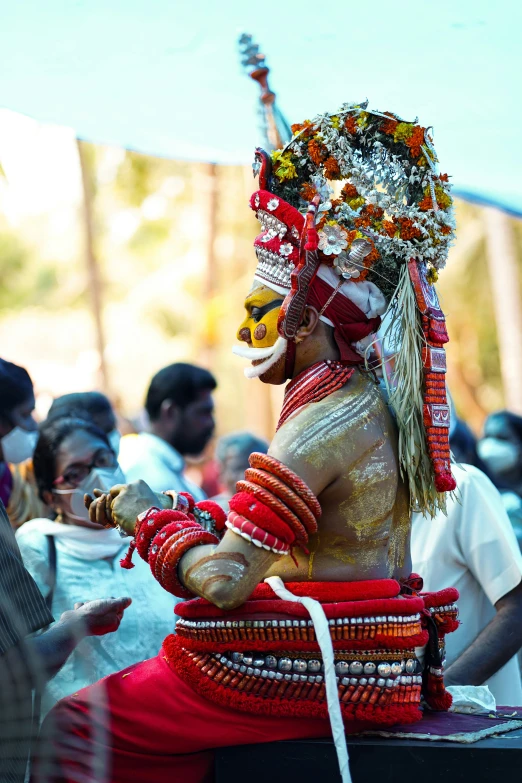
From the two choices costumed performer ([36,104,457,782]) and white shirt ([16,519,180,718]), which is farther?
white shirt ([16,519,180,718])

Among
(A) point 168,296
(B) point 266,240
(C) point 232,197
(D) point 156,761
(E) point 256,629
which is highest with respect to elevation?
(C) point 232,197

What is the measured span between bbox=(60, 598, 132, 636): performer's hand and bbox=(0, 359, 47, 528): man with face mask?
6.15ft

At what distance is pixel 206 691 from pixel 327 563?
1.66 feet

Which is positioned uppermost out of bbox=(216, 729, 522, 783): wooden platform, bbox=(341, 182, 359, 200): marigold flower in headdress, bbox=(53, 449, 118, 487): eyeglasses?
bbox=(341, 182, 359, 200): marigold flower in headdress

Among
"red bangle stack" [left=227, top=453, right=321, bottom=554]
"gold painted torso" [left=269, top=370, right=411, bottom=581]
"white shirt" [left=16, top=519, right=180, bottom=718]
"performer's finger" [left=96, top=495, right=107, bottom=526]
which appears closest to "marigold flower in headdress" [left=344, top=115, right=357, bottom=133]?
"gold painted torso" [left=269, top=370, right=411, bottom=581]

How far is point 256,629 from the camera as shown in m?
2.78

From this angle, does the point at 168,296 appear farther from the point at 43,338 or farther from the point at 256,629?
the point at 256,629

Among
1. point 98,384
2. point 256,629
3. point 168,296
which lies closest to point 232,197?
point 168,296

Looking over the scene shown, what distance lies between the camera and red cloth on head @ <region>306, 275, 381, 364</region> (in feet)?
10.0

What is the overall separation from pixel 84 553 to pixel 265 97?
2045 millimetres

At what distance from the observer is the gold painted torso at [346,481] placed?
280 centimetres

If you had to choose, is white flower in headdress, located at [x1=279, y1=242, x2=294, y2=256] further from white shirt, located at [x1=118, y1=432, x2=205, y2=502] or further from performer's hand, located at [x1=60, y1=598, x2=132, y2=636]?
white shirt, located at [x1=118, y1=432, x2=205, y2=502]

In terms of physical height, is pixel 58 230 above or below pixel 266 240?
above

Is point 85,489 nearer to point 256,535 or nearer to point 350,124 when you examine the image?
point 256,535
